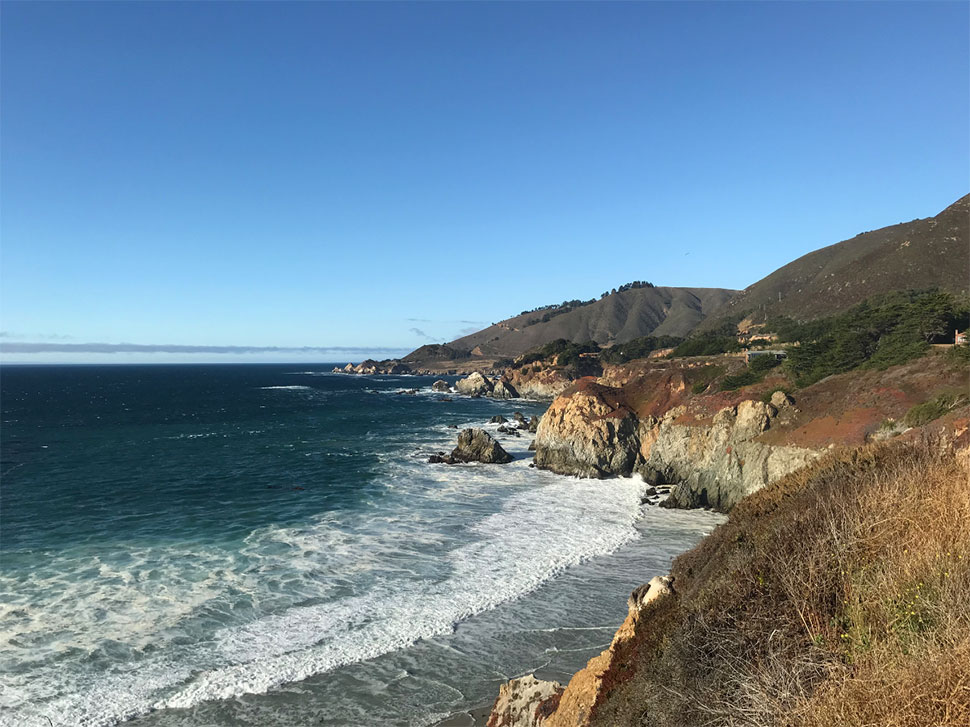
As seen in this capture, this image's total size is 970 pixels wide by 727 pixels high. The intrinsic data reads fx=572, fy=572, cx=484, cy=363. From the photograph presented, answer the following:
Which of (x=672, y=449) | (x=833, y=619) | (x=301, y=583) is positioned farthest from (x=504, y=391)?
(x=833, y=619)

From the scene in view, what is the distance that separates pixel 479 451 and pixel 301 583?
90.7 ft

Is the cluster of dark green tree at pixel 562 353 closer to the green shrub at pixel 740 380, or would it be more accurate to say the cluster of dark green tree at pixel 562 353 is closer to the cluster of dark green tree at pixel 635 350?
the cluster of dark green tree at pixel 635 350

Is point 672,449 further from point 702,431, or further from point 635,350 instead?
point 635,350

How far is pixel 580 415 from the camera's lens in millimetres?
46406

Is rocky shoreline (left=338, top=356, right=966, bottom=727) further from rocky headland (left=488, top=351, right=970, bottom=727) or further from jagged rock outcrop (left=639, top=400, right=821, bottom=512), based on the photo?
rocky headland (left=488, top=351, right=970, bottom=727)

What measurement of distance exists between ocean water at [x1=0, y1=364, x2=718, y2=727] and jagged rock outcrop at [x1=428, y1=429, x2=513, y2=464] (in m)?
1.70

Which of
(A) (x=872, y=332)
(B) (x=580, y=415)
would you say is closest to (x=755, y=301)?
(A) (x=872, y=332)

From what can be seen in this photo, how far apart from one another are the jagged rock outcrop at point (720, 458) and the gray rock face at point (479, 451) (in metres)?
12.3

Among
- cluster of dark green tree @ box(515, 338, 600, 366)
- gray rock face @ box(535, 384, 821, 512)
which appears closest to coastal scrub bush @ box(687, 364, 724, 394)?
gray rock face @ box(535, 384, 821, 512)

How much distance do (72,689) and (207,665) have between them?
129 inches

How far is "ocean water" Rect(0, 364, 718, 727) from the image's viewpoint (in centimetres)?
1538

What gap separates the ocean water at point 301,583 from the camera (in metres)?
15.4

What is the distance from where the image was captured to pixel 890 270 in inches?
4058

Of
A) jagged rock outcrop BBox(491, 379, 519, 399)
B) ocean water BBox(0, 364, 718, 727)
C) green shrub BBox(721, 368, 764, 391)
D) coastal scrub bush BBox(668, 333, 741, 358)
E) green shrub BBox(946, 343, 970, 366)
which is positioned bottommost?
ocean water BBox(0, 364, 718, 727)
